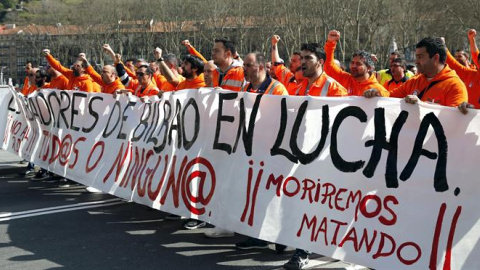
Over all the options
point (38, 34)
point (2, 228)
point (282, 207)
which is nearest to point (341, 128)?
point (282, 207)

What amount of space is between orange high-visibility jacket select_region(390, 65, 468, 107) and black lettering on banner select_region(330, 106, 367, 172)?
0.55 meters

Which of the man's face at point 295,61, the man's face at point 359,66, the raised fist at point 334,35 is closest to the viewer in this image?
the man's face at point 359,66

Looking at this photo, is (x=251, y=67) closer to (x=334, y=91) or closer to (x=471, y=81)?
(x=334, y=91)

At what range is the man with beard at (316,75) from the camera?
598 centimetres

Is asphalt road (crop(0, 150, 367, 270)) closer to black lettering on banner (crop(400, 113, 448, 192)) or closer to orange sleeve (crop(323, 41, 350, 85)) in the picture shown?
black lettering on banner (crop(400, 113, 448, 192))

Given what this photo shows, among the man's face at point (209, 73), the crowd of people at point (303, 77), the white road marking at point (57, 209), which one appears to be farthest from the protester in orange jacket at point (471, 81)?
the white road marking at point (57, 209)

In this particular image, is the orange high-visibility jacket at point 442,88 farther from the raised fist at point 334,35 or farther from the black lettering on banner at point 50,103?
the black lettering on banner at point 50,103

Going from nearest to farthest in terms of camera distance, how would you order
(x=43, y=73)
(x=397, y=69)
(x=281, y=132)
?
(x=281, y=132), (x=397, y=69), (x=43, y=73)

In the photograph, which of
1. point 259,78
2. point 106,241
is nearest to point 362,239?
point 259,78

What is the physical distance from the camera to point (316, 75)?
6.07 metres

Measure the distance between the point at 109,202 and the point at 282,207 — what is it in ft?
12.2

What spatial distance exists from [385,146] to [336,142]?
43 cm

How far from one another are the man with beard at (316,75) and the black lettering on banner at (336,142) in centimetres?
89

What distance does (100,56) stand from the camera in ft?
258
